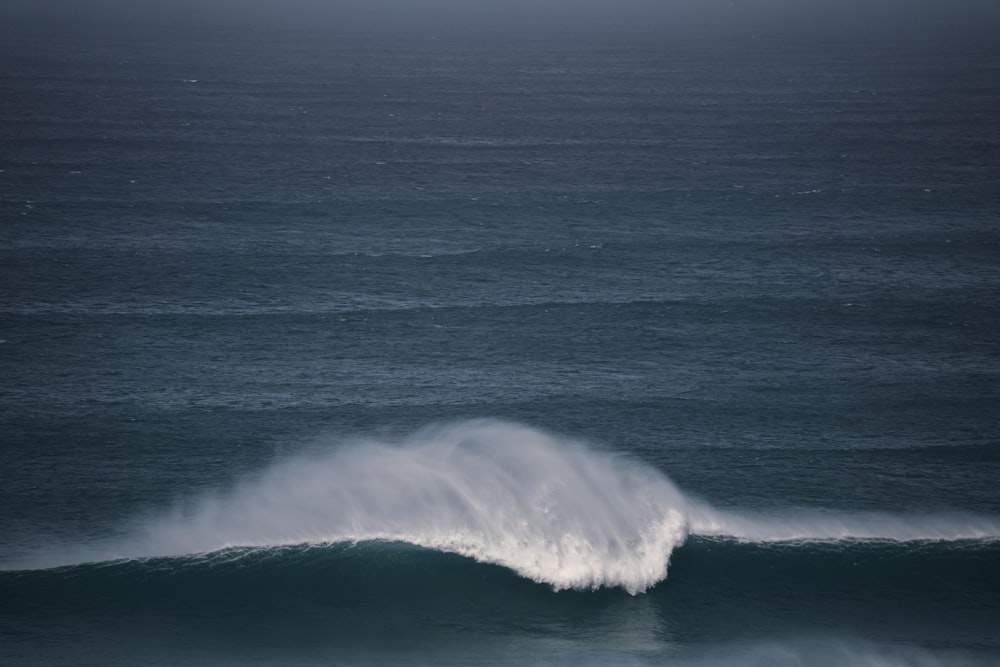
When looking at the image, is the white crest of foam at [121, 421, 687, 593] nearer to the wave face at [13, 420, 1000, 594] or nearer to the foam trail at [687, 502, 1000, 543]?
the wave face at [13, 420, 1000, 594]

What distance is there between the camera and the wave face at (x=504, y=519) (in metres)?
29.6

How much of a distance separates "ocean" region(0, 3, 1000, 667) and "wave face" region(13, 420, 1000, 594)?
11 centimetres

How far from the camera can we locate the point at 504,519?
100ft

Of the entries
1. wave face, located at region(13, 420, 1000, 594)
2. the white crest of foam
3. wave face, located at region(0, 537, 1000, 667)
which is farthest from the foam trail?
the white crest of foam

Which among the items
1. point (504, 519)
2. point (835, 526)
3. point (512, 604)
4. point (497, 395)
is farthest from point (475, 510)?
point (835, 526)

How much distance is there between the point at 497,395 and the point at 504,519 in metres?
9.25

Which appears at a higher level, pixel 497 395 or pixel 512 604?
pixel 497 395

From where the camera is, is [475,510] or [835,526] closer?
[475,510]

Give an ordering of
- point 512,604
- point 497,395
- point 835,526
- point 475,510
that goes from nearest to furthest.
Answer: point 512,604, point 475,510, point 835,526, point 497,395

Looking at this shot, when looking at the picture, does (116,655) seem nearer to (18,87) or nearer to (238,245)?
(238,245)

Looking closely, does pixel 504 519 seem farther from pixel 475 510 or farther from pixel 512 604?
pixel 512 604

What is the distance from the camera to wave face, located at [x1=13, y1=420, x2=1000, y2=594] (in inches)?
1164

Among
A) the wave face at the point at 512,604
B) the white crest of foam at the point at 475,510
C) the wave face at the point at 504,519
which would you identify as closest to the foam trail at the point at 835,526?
the wave face at the point at 504,519

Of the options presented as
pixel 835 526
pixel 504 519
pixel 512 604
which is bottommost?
pixel 512 604
